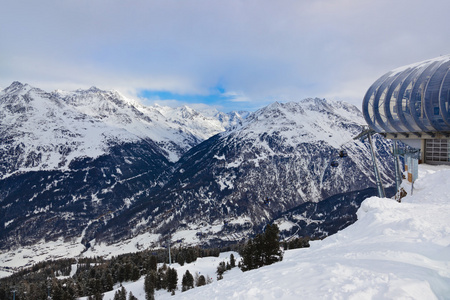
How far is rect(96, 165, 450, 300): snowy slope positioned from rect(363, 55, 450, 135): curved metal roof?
27.8 m

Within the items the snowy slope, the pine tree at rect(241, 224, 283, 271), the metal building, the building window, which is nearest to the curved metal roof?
the metal building

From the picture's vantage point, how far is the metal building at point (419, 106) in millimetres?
42125

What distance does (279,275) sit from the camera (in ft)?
47.4

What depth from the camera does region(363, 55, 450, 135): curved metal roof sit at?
1655 inches

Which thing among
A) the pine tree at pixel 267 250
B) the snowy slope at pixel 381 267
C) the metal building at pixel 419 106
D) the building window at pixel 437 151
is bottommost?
the pine tree at pixel 267 250

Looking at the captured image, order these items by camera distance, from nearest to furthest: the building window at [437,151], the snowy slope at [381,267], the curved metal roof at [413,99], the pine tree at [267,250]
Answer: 1. the snowy slope at [381,267]
2. the pine tree at [267,250]
3. the curved metal roof at [413,99]
4. the building window at [437,151]

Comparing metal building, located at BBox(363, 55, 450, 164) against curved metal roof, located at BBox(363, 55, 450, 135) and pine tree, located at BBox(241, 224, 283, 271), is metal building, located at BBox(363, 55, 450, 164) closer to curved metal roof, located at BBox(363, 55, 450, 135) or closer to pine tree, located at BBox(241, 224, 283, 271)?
curved metal roof, located at BBox(363, 55, 450, 135)

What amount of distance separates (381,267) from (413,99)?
42.6 m

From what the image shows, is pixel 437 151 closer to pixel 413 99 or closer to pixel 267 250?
pixel 413 99

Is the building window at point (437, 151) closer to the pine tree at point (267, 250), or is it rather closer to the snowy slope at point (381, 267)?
the snowy slope at point (381, 267)

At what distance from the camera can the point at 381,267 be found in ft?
38.7

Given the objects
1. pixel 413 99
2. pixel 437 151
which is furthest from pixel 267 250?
pixel 413 99

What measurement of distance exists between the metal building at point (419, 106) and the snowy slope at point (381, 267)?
2768cm

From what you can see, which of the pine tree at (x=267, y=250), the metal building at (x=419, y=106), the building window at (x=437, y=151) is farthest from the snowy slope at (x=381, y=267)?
the metal building at (x=419, y=106)
